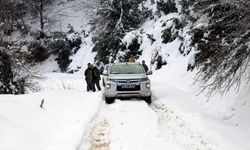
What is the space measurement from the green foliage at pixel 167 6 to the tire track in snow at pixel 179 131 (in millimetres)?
20452

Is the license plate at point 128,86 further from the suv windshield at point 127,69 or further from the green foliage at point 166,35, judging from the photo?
the green foliage at point 166,35

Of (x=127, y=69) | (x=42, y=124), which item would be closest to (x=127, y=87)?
(x=127, y=69)

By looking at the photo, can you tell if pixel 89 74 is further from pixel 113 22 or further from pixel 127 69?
pixel 113 22

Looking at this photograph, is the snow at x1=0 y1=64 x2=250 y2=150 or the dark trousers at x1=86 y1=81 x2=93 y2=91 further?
the dark trousers at x1=86 y1=81 x2=93 y2=91

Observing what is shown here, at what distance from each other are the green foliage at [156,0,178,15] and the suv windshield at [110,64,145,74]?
16919 millimetres

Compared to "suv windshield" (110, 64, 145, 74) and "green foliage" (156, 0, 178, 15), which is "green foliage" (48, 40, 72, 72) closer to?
"green foliage" (156, 0, 178, 15)

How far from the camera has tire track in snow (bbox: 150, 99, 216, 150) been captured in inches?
370

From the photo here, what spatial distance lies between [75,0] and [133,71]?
40.8m

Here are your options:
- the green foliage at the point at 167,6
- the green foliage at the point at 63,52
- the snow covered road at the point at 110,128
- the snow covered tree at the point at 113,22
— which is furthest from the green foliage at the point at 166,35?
the snow covered road at the point at 110,128

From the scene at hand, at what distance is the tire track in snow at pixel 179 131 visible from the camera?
30.8 feet

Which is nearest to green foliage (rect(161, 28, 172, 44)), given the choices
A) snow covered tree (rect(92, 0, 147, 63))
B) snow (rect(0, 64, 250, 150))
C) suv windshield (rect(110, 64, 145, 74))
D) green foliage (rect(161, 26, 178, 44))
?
green foliage (rect(161, 26, 178, 44))

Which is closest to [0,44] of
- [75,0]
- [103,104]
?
[103,104]

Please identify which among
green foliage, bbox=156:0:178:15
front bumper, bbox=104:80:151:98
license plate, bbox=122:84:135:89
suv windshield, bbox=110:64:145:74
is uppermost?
green foliage, bbox=156:0:178:15

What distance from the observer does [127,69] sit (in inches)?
693
